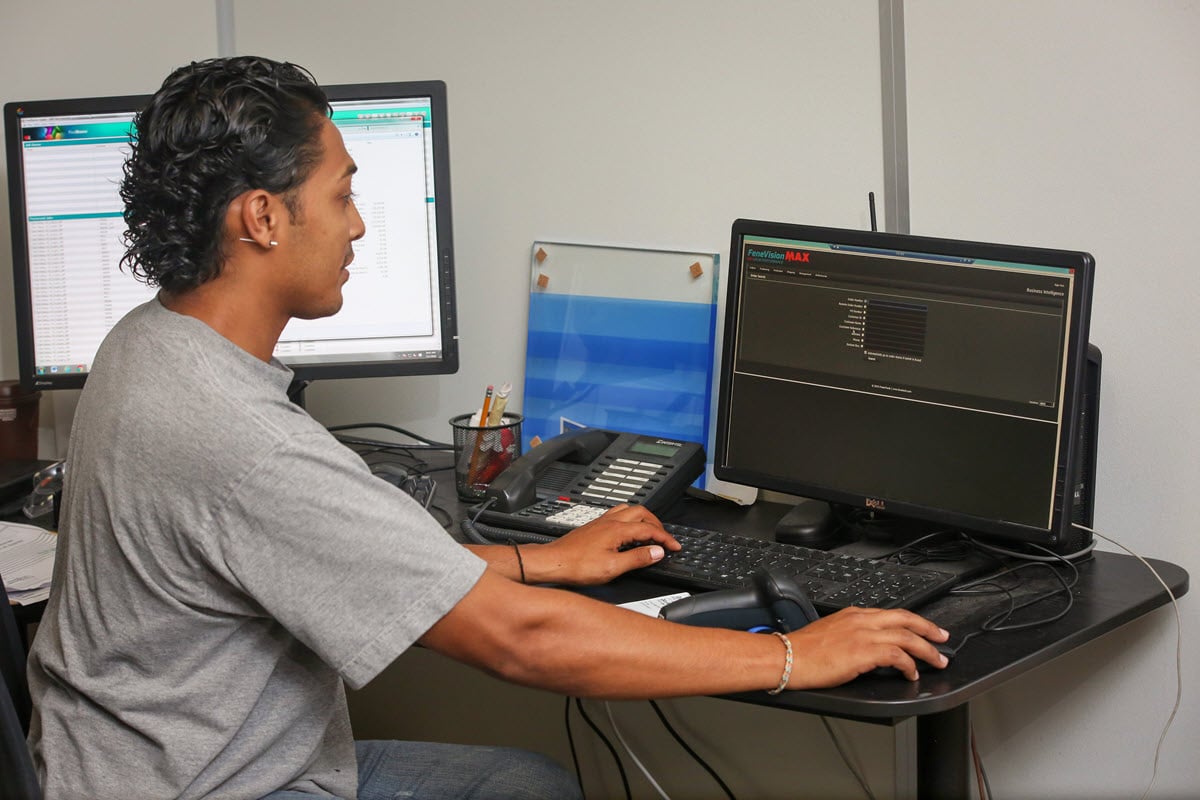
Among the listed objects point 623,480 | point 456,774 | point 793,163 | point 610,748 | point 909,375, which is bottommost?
point 610,748

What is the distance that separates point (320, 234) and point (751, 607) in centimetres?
59

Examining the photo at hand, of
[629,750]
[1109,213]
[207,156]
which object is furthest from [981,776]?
[207,156]

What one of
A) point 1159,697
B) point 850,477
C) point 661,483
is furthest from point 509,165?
point 1159,697

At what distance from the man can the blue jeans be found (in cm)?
16

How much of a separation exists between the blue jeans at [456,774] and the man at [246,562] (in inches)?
6.2

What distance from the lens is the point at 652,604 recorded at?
126cm

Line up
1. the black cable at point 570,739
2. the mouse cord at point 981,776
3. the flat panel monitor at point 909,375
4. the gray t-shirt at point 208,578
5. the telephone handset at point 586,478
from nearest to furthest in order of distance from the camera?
the gray t-shirt at point 208,578 → the flat panel monitor at point 909,375 → the telephone handset at point 586,478 → the mouse cord at point 981,776 → the black cable at point 570,739

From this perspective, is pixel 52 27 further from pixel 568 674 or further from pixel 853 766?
pixel 853 766

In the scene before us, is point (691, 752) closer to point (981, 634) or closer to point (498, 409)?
point (498, 409)

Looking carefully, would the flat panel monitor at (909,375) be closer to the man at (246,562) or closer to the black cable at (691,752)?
the man at (246,562)

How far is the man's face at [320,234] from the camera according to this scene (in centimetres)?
113

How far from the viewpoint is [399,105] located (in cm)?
178

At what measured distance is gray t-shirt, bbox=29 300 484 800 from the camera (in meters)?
0.98

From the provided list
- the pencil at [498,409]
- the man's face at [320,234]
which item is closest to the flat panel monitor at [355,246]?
the pencil at [498,409]
